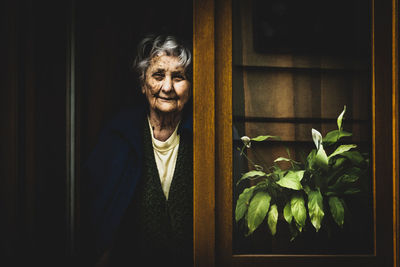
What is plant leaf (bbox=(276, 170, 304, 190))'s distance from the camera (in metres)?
1.94

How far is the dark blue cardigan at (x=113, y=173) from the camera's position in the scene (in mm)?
Result: 1959

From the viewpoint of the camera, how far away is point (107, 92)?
2.02m

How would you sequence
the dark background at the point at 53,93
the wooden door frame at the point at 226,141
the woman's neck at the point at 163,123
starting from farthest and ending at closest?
the woman's neck at the point at 163,123 < the wooden door frame at the point at 226,141 < the dark background at the point at 53,93

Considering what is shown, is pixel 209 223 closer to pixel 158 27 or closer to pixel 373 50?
pixel 158 27

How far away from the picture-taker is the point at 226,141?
1.96 meters

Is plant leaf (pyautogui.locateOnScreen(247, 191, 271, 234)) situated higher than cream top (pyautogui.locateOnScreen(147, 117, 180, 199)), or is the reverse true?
cream top (pyautogui.locateOnScreen(147, 117, 180, 199))

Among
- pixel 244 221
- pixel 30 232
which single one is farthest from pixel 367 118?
pixel 30 232

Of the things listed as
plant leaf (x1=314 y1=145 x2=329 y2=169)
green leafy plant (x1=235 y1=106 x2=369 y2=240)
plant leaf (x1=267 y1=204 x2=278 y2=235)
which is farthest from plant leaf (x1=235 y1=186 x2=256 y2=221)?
plant leaf (x1=314 y1=145 x2=329 y2=169)

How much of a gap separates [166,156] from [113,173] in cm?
25

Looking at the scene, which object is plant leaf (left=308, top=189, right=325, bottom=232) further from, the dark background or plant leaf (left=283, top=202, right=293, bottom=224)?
the dark background

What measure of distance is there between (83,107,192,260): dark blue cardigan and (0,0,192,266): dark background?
0.05 m

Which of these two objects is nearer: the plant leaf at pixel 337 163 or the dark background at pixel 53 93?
the dark background at pixel 53 93

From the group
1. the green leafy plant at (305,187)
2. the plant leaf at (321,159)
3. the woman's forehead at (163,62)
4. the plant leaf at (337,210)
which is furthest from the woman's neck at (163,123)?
the plant leaf at (337,210)

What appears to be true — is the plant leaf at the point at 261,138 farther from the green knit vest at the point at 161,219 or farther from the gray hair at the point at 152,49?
the gray hair at the point at 152,49
